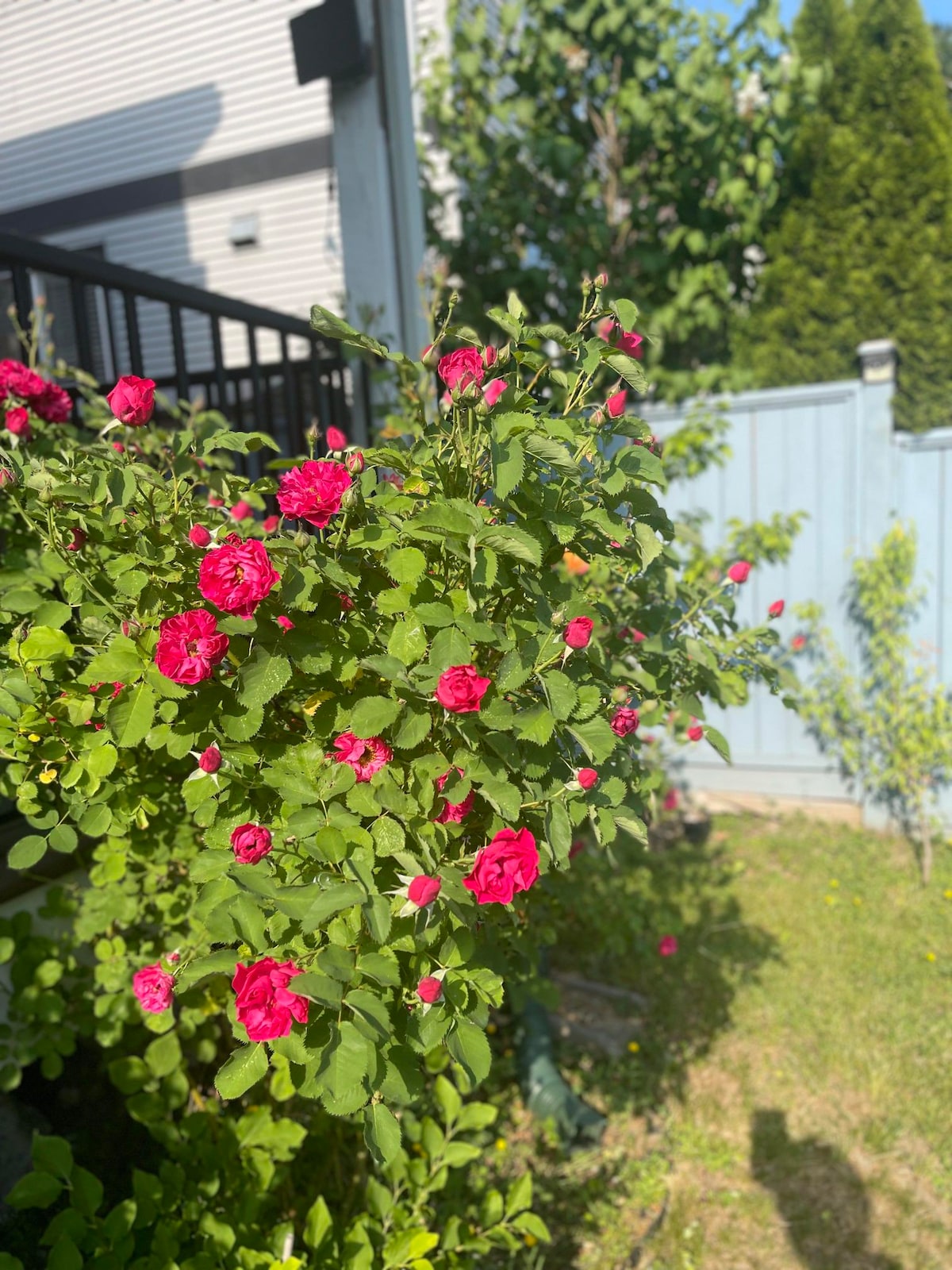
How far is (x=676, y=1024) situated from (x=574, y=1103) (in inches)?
25.5

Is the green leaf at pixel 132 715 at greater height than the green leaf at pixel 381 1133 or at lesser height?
greater

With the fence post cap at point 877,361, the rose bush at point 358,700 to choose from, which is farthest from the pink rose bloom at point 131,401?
the fence post cap at point 877,361

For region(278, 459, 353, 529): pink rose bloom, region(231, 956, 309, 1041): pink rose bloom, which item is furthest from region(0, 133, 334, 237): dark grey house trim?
region(231, 956, 309, 1041): pink rose bloom

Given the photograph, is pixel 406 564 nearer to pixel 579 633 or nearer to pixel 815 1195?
pixel 579 633

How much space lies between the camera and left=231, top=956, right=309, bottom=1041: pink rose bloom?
1048 millimetres

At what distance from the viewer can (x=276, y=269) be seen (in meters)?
6.57

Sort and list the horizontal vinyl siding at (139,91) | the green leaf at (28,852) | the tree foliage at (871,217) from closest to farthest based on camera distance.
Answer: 1. the green leaf at (28,852)
2. the tree foliage at (871,217)
3. the horizontal vinyl siding at (139,91)

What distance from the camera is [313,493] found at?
4.00 ft

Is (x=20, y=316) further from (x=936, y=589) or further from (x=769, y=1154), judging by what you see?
(x=936, y=589)

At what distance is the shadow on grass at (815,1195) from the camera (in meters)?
2.28

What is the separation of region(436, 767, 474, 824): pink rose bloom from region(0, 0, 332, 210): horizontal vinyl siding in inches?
240

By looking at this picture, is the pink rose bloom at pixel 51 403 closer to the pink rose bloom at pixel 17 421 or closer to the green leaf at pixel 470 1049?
the pink rose bloom at pixel 17 421

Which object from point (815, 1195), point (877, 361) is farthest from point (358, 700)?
point (877, 361)

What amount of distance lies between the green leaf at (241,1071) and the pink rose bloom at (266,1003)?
2.3 inches
